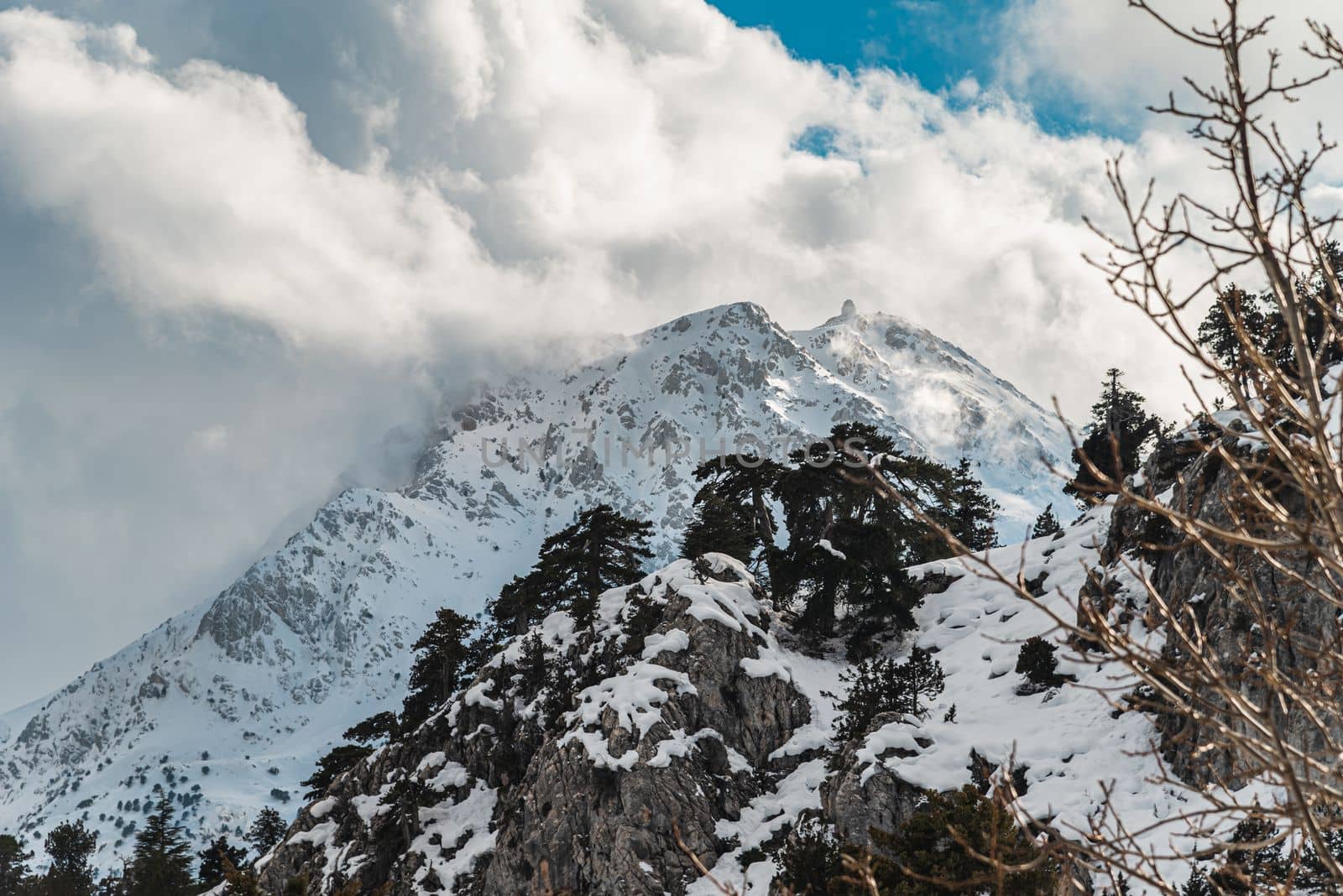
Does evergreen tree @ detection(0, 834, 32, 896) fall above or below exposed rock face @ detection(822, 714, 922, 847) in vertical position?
below

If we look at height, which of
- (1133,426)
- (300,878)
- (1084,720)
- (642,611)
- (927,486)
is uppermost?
(1133,426)

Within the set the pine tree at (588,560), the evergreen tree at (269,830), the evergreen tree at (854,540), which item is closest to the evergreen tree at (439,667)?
the pine tree at (588,560)

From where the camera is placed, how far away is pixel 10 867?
5656 cm

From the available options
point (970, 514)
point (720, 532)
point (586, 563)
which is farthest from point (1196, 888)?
point (970, 514)

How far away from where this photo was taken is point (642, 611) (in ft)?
89.0

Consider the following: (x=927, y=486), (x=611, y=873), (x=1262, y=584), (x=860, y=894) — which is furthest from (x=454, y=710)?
(x=1262, y=584)

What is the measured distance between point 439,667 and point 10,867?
43425mm

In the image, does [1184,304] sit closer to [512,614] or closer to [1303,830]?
[1303,830]

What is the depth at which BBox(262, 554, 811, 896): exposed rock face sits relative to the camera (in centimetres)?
2097

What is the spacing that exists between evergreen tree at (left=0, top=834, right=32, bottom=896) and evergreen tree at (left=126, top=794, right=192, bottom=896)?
460 inches

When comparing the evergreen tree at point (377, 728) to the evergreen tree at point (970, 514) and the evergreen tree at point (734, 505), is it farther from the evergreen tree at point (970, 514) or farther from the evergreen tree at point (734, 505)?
the evergreen tree at point (970, 514)

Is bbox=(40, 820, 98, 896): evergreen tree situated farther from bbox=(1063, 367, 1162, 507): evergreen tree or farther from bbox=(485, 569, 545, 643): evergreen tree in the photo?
bbox=(1063, 367, 1162, 507): evergreen tree

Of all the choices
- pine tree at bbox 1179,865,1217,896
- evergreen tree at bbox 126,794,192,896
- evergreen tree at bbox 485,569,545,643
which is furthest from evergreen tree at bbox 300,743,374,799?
pine tree at bbox 1179,865,1217,896

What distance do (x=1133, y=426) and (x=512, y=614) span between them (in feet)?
104
